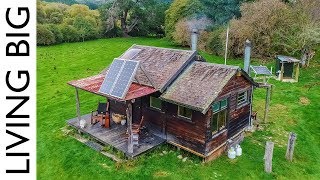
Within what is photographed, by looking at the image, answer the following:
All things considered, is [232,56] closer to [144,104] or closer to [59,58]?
[59,58]

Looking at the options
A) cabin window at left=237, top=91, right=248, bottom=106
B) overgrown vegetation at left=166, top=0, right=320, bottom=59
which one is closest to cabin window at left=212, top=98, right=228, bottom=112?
cabin window at left=237, top=91, right=248, bottom=106

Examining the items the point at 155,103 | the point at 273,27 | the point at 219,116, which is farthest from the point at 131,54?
the point at 273,27

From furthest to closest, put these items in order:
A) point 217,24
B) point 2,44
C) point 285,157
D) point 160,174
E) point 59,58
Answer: point 217,24 → point 59,58 → point 285,157 → point 160,174 → point 2,44

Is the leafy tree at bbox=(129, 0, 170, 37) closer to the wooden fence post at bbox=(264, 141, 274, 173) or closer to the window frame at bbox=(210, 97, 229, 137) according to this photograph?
the window frame at bbox=(210, 97, 229, 137)

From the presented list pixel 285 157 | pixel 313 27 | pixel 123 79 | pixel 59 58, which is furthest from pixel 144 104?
pixel 59 58

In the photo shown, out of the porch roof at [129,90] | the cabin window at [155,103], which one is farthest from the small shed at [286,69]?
the porch roof at [129,90]

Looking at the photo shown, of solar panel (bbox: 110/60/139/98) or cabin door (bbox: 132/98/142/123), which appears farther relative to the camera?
cabin door (bbox: 132/98/142/123)

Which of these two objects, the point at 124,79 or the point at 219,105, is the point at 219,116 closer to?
the point at 219,105
